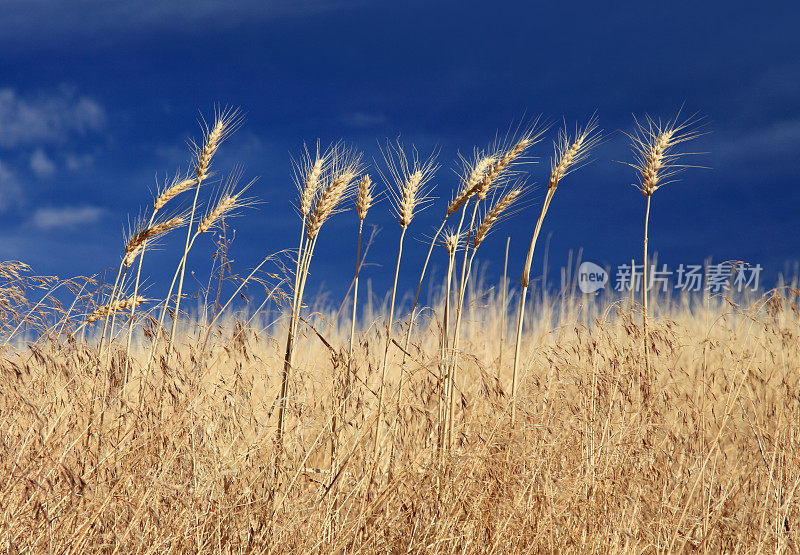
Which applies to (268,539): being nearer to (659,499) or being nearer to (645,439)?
(659,499)

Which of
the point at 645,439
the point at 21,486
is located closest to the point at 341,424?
the point at 21,486

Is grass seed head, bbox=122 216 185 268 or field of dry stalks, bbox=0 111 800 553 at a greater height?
grass seed head, bbox=122 216 185 268

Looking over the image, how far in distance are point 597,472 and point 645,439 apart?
48 cm

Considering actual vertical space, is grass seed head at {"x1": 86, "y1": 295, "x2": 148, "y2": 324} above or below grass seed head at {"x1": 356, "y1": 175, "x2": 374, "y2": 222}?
below

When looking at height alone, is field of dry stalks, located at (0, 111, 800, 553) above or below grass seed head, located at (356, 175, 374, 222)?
below

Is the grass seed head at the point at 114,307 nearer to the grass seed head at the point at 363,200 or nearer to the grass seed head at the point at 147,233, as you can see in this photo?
the grass seed head at the point at 147,233

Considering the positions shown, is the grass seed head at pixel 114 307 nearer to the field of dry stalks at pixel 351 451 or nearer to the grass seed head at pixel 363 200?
the field of dry stalks at pixel 351 451

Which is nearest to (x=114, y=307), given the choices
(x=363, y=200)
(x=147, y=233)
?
(x=147, y=233)

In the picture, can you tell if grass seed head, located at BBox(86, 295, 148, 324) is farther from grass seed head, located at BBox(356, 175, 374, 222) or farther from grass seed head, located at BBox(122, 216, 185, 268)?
grass seed head, located at BBox(356, 175, 374, 222)

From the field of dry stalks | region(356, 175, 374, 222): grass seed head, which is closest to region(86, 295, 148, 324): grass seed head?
the field of dry stalks

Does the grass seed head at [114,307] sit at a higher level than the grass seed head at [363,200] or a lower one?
lower

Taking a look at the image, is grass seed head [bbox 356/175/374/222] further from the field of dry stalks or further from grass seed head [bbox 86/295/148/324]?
grass seed head [bbox 86/295/148/324]

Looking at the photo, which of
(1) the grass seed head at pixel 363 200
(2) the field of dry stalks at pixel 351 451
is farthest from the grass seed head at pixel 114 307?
(1) the grass seed head at pixel 363 200

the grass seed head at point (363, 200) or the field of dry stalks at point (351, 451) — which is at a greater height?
the grass seed head at point (363, 200)
